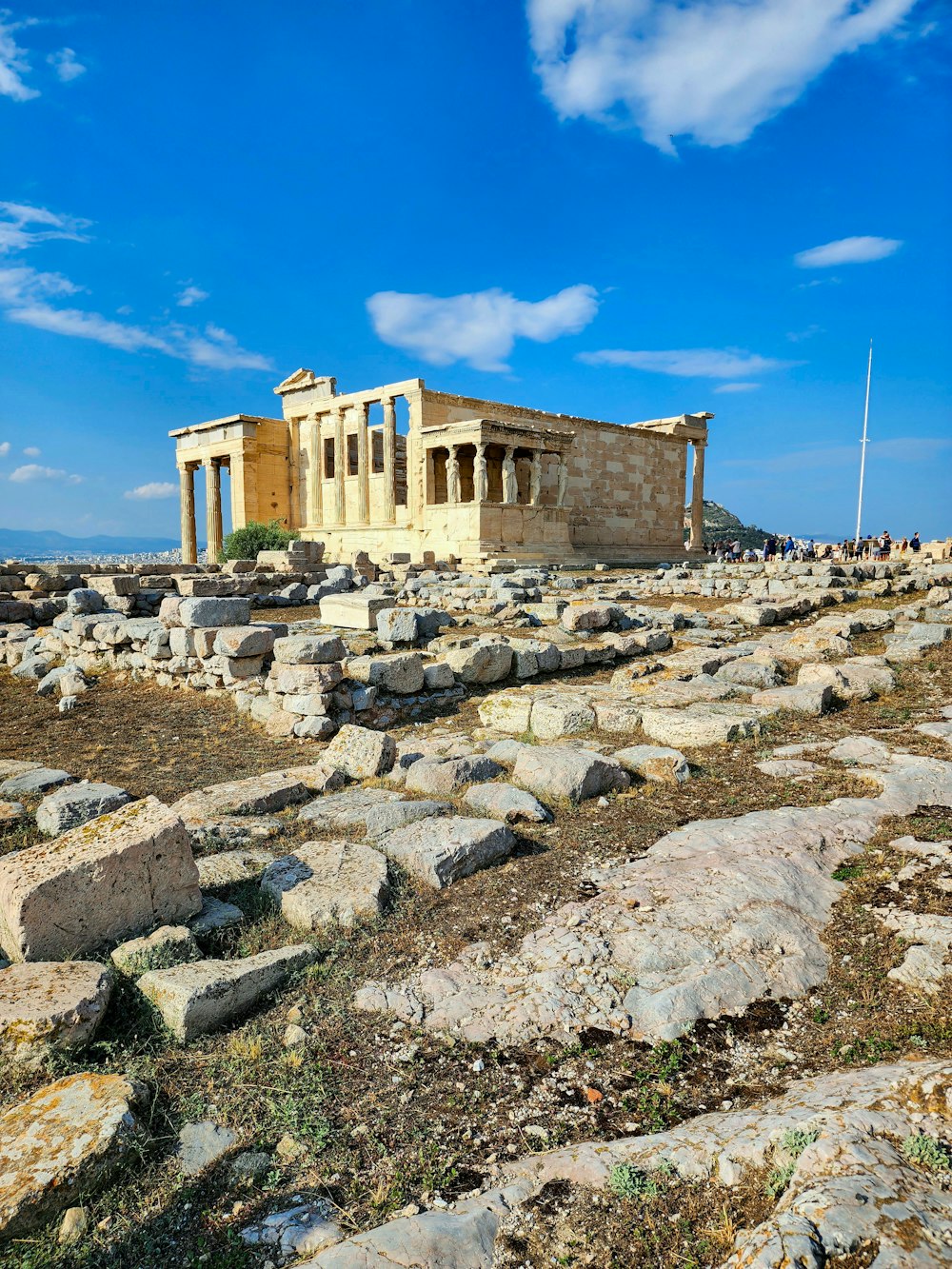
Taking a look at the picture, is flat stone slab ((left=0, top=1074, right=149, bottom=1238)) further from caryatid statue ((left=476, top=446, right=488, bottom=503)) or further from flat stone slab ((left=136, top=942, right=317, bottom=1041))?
caryatid statue ((left=476, top=446, right=488, bottom=503))

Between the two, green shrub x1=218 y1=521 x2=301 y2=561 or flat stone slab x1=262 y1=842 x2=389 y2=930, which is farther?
green shrub x1=218 y1=521 x2=301 y2=561

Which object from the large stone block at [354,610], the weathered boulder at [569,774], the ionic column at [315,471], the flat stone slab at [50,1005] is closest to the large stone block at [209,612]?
the large stone block at [354,610]

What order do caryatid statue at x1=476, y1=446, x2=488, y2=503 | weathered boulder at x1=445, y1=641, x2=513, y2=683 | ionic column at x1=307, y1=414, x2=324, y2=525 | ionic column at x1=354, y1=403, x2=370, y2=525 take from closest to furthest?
1. weathered boulder at x1=445, y1=641, x2=513, y2=683
2. caryatid statue at x1=476, y1=446, x2=488, y2=503
3. ionic column at x1=354, y1=403, x2=370, y2=525
4. ionic column at x1=307, y1=414, x2=324, y2=525

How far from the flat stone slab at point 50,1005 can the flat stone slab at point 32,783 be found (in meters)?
3.31

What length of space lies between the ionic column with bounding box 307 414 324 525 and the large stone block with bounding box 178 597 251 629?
23.1 metres

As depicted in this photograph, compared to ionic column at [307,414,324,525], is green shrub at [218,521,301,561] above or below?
below

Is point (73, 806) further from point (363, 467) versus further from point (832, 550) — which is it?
point (832, 550)

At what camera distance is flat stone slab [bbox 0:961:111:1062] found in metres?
2.75

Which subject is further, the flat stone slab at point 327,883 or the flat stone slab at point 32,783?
the flat stone slab at point 32,783

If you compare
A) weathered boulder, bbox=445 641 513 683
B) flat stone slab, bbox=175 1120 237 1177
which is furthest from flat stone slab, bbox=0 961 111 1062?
weathered boulder, bbox=445 641 513 683

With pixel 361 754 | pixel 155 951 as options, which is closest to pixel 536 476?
pixel 361 754

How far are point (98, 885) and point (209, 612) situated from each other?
23.4 ft

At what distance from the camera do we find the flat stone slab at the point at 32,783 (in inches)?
236

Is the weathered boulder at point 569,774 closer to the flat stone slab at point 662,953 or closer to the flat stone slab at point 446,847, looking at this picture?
the flat stone slab at point 446,847
